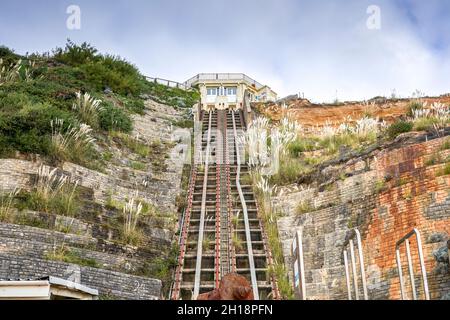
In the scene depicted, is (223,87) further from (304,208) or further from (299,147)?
(304,208)

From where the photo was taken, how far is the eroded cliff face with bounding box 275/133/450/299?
9086 mm

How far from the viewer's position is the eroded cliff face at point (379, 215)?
29.8 ft

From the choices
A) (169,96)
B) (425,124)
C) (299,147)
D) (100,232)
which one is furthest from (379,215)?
(169,96)

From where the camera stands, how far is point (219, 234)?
1208cm

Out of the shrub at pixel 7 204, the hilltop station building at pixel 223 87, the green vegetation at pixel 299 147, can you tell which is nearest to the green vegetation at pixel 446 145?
the green vegetation at pixel 299 147

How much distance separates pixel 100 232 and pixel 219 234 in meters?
2.52

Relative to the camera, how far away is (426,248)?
899 centimetres

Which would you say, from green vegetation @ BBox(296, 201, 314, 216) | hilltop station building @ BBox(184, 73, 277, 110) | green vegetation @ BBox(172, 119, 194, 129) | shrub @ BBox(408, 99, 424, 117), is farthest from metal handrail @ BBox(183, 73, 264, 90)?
green vegetation @ BBox(296, 201, 314, 216)

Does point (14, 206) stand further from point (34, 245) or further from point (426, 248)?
point (426, 248)

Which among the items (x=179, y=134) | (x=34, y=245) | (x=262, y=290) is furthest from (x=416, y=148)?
(x=179, y=134)

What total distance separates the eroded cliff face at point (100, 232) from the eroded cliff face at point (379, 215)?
9.12ft

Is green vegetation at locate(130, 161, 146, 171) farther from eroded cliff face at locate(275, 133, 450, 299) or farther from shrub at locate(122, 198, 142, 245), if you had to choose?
eroded cliff face at locate(275, 133, 450, 299)

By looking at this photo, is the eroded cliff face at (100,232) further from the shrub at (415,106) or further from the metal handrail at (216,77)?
the metal handrail at (216,77)

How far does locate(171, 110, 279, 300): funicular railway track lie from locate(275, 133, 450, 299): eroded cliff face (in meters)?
0.71
